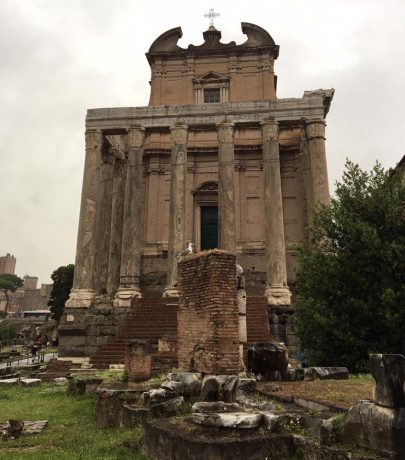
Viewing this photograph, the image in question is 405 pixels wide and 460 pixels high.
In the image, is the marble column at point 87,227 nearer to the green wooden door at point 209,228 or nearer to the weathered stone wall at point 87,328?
the weathered stone wall at point 87,328

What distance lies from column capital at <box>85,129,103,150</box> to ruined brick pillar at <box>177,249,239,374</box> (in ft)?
48.7

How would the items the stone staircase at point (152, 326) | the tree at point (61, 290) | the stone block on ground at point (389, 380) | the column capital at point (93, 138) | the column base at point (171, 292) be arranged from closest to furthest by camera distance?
1. the stone block on ground at point (389, 380)
2. the stone staircase at point (152, 326)
3. the column base at point (171, 292)
4. the column capital at point (93, 138)
5. the tree at point (61, 290)

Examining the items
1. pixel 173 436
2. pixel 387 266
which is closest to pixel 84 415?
pixel 173 436

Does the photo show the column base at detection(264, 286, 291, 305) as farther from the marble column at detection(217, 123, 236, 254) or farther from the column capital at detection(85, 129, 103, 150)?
the column capital at detection(85, 129, 103, 150)

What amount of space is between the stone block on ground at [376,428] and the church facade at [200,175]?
1479 centimetres

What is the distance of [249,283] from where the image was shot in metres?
23.5

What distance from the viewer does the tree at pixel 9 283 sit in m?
110

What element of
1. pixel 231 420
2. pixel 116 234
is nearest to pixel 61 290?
pixel 116 234

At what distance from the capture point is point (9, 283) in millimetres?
113562

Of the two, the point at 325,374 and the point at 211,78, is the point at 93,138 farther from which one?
the point at 325,374

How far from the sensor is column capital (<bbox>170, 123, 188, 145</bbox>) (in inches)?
882

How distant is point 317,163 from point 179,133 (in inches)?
278

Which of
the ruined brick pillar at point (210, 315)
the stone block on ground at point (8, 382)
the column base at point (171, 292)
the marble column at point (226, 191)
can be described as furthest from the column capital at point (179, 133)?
the ruined brick pillar at point (210, 315)

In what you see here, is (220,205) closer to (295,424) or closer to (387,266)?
(387,266)
